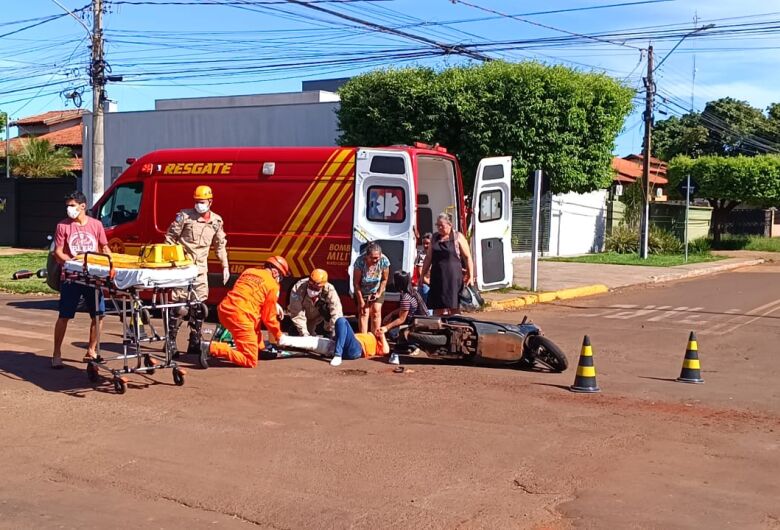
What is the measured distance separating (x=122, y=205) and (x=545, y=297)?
8.28 meters

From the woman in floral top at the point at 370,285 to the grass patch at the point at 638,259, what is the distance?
17965 mm

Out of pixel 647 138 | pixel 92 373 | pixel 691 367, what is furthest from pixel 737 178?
pixel 92 373

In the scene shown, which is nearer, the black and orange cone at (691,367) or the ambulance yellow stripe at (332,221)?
the black and orange cone at (691,367)

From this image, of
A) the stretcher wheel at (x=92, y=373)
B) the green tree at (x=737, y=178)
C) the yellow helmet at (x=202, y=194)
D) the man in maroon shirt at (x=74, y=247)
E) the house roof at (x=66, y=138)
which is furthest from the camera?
the house roof at (x=66, y=138)

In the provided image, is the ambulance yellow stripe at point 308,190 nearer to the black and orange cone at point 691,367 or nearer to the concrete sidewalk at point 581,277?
the concrete sidewalk at point 581,277

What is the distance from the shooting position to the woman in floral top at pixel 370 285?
11.3 metres

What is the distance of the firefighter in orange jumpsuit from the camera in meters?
9.47

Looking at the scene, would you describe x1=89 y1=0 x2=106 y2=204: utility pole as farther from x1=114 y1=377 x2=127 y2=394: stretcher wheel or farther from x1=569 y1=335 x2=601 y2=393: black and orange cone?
x1=569 y1=335 x2=601 y2=393: black and orange cone

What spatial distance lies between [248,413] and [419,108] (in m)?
15.2

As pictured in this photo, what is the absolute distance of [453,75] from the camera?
71.2 ft

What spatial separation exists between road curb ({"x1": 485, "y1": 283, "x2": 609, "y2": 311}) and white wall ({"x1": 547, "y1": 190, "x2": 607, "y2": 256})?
420 inches

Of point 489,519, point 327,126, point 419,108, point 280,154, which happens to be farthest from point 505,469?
point 327,126

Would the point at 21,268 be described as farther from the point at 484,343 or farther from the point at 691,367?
the point at 691,367

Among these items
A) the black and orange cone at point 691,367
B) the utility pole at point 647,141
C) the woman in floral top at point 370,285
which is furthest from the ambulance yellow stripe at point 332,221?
the utility pole at point 647,141
